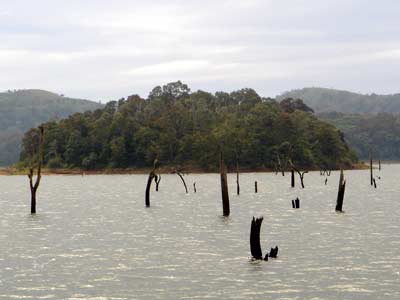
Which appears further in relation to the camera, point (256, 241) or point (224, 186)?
point (224, 186)

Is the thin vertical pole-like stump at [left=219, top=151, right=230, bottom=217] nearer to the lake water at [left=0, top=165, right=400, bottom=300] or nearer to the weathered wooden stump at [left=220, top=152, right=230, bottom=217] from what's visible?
the weathered wooden stump at [left=220, top=152, right=230, bottom=217]

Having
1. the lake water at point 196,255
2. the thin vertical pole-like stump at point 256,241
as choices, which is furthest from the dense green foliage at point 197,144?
the thin vertical pole-like stump at point 256,241

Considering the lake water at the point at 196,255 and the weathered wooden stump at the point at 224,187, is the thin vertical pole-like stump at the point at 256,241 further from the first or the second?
the weathered wooden stump at the point at 224,187

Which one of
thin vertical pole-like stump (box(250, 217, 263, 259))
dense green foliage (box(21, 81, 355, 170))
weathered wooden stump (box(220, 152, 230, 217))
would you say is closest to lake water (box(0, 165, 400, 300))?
thin vertical pole-like stump (box(250, 217, 263, 259))

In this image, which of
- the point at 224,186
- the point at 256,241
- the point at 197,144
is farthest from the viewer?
the point at 197,144

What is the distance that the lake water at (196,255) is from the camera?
2486 centimetres

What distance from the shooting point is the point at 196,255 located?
33.2m

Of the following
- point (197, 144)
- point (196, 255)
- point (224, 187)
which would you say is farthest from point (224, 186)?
point (197, 144)

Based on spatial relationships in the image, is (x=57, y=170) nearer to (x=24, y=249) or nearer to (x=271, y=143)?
(x=271, y=143)

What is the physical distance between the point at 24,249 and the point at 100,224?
46.3 feet

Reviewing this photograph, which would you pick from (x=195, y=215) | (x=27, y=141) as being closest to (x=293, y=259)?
(x=195, y=215)

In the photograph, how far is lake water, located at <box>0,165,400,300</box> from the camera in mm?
24859

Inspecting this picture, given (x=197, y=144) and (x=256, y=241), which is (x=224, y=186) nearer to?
(x=256, y=241)

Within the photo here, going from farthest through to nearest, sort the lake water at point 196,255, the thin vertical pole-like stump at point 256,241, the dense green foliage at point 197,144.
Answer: the dense green foliage at point 197,144
the thin vertical pole-like stump at point 256,241
the lake water at point 196,255
